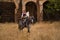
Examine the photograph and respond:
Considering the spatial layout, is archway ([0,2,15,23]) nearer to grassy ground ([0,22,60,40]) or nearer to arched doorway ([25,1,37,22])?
arched doorway ([25,1,37,22])

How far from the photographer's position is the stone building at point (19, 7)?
1152 inches

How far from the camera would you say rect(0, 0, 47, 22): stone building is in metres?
29.3

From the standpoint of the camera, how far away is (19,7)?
29609 mm

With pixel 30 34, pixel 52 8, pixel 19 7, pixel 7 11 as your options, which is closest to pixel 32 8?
pixel 19 7

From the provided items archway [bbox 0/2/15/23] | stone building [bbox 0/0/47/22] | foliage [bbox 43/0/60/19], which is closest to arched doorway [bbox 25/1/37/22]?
stone building [bbox 0/0/47/22]

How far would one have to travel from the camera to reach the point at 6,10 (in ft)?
99.9

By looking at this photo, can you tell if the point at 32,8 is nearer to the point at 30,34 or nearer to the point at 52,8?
the point at 52,8

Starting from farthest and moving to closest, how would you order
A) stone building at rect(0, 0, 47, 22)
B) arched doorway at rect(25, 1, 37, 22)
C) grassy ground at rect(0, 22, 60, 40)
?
1. arched doorway at rect(25, 1, 37, 22)
2. stone building at rect(0, 0, 47, 22)
3. grassy ground at rect(0, 22, 60, 40)

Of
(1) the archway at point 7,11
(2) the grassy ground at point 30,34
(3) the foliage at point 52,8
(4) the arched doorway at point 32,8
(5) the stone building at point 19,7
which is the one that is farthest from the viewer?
(4) the arched doorway at point 32,8

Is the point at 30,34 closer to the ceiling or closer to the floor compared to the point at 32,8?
closer to the floor

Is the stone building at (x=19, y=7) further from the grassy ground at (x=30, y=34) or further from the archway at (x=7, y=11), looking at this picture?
the grassy ground at (x=30, y=34)

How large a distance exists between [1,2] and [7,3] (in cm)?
80

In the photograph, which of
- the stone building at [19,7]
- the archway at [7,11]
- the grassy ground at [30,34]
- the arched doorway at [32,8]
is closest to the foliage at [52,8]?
the stone building at [19,7]

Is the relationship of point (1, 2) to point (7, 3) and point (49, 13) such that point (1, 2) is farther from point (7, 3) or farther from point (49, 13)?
point (49, 13)
